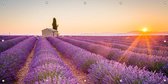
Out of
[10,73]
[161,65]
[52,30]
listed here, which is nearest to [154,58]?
[161,65]

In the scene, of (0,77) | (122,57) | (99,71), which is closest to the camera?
(99,71)

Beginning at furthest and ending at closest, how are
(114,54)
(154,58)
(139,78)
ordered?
(114,54)
(154,58)
(139,78)

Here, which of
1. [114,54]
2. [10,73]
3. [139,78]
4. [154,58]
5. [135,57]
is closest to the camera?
[139,78]

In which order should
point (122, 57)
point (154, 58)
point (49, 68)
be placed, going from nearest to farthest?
1. point (49, 68)
2. point (154, 58)
3. point (122, 57)

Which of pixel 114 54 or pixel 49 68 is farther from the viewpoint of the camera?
pixel 114 54

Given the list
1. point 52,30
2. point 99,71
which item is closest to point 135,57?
point 99,71

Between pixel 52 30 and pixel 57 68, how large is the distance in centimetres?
5771

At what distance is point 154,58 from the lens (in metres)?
8.05

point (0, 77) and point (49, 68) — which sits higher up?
point (49, 68)

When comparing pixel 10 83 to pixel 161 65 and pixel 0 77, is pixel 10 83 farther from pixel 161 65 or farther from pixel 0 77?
pixel 161 65

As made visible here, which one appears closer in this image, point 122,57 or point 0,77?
point 0,77

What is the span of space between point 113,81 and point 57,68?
1381 millimetres

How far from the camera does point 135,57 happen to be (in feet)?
29.7

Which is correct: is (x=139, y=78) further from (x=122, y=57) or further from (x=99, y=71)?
(x=122, y=57)
